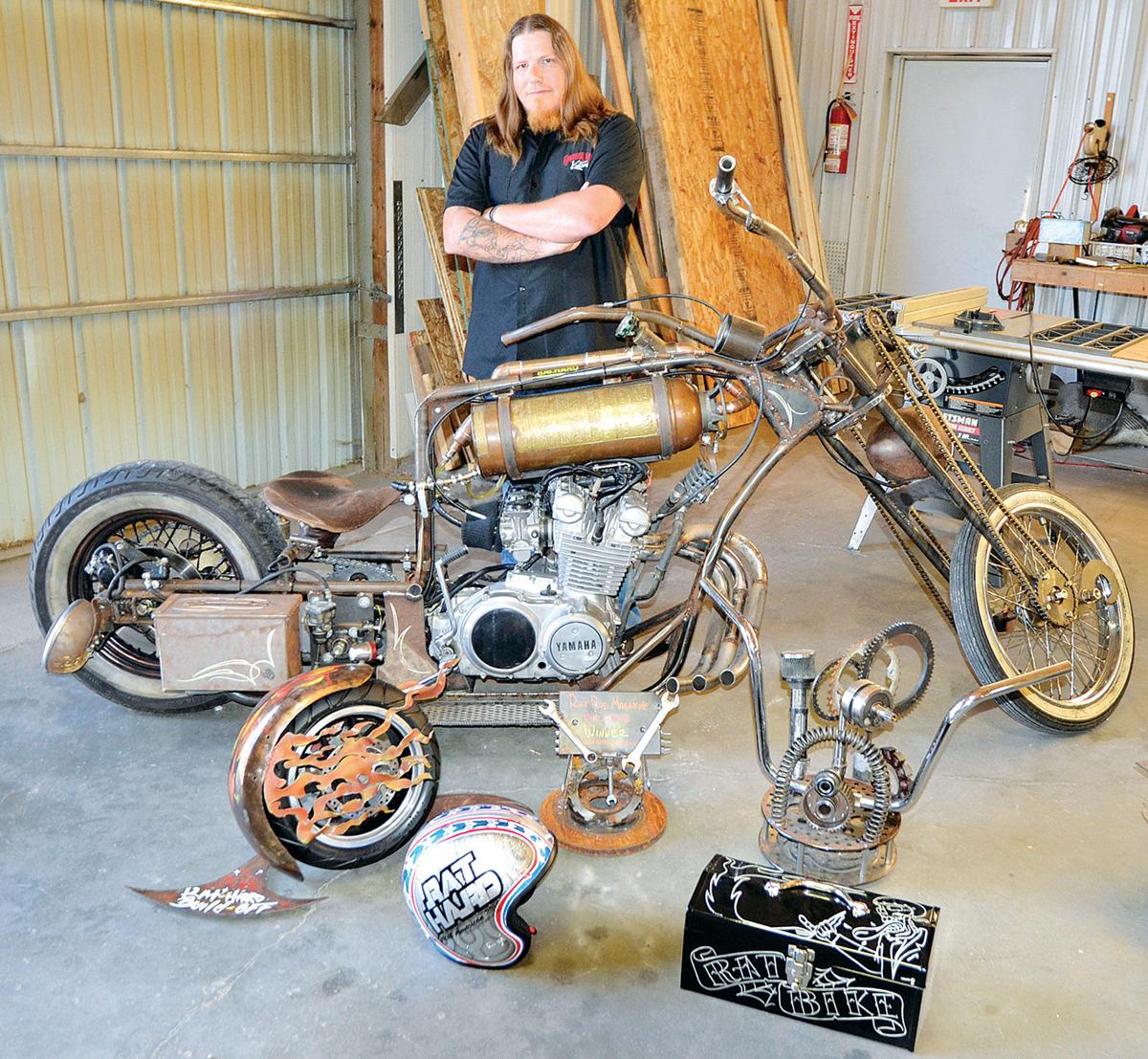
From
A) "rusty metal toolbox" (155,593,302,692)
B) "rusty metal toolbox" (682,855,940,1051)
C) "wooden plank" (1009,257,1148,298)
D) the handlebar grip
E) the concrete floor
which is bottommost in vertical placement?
the concrete floor

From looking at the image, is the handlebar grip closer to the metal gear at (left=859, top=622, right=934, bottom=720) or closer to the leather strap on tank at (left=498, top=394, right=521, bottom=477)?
the leather strap on tank at (left=498, top=394, right=521, bottom=477)

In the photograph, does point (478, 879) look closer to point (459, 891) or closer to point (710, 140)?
point (459, 891)

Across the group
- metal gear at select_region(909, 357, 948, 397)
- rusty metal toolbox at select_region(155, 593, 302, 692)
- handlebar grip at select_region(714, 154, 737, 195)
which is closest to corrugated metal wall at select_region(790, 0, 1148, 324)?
metal gear at select_region(909, 357, 948, 397)

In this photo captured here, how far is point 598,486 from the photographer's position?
3053 millimetres

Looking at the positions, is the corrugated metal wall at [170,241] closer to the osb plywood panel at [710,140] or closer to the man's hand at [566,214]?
the osb plywood panel at [710,140]

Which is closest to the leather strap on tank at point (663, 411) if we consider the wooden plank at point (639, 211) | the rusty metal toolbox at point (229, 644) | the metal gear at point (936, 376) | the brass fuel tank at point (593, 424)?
the brass fuel tank at point (593, 424)

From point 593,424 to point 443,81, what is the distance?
3.21 m

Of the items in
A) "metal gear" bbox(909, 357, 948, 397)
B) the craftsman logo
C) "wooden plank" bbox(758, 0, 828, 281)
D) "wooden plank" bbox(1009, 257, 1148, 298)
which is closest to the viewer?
the craftsman logo

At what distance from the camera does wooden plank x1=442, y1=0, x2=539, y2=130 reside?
17.2ft

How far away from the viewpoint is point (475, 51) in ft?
17.3

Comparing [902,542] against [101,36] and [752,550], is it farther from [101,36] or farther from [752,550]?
[101,36]

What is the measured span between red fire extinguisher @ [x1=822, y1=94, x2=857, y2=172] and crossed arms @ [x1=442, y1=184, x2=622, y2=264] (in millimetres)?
4951

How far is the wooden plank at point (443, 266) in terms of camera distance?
18.1ft

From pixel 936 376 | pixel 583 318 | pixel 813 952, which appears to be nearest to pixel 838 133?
pixel 936 376
